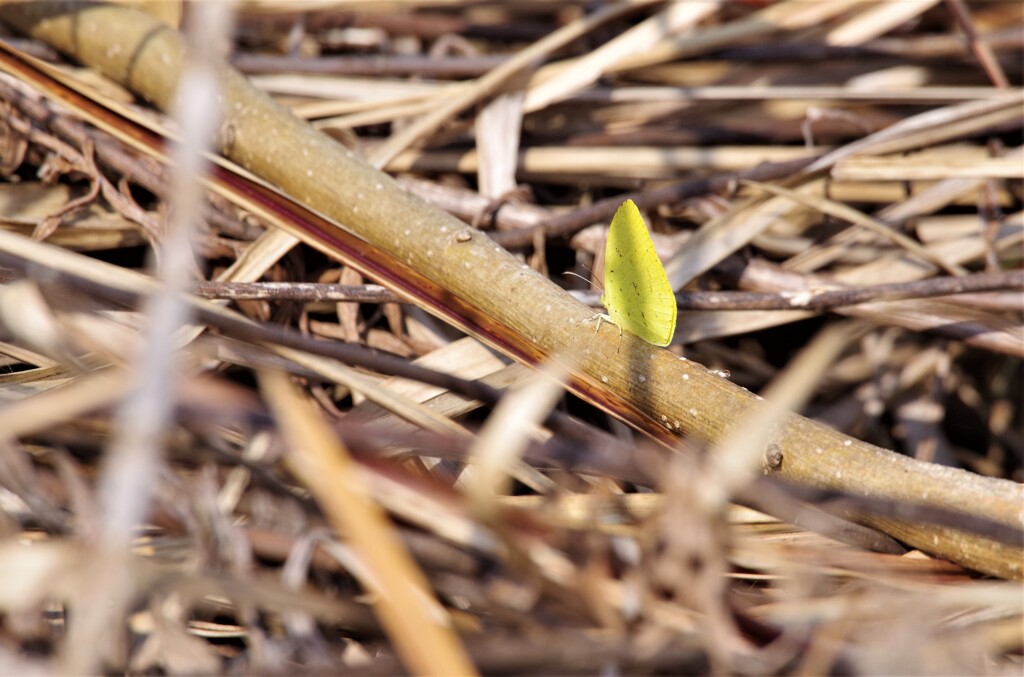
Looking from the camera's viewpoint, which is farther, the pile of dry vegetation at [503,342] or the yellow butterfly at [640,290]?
the yellow butterfly at [640,290]

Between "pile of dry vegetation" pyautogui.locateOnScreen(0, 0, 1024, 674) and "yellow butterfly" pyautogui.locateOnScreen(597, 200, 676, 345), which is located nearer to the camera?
"pile of dry vegetation" pyautogui.locateOnScreen(0, 0, 1024, 674)

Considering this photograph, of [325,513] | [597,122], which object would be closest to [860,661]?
[325,513]

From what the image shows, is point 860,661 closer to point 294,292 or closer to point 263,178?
point 294,292
